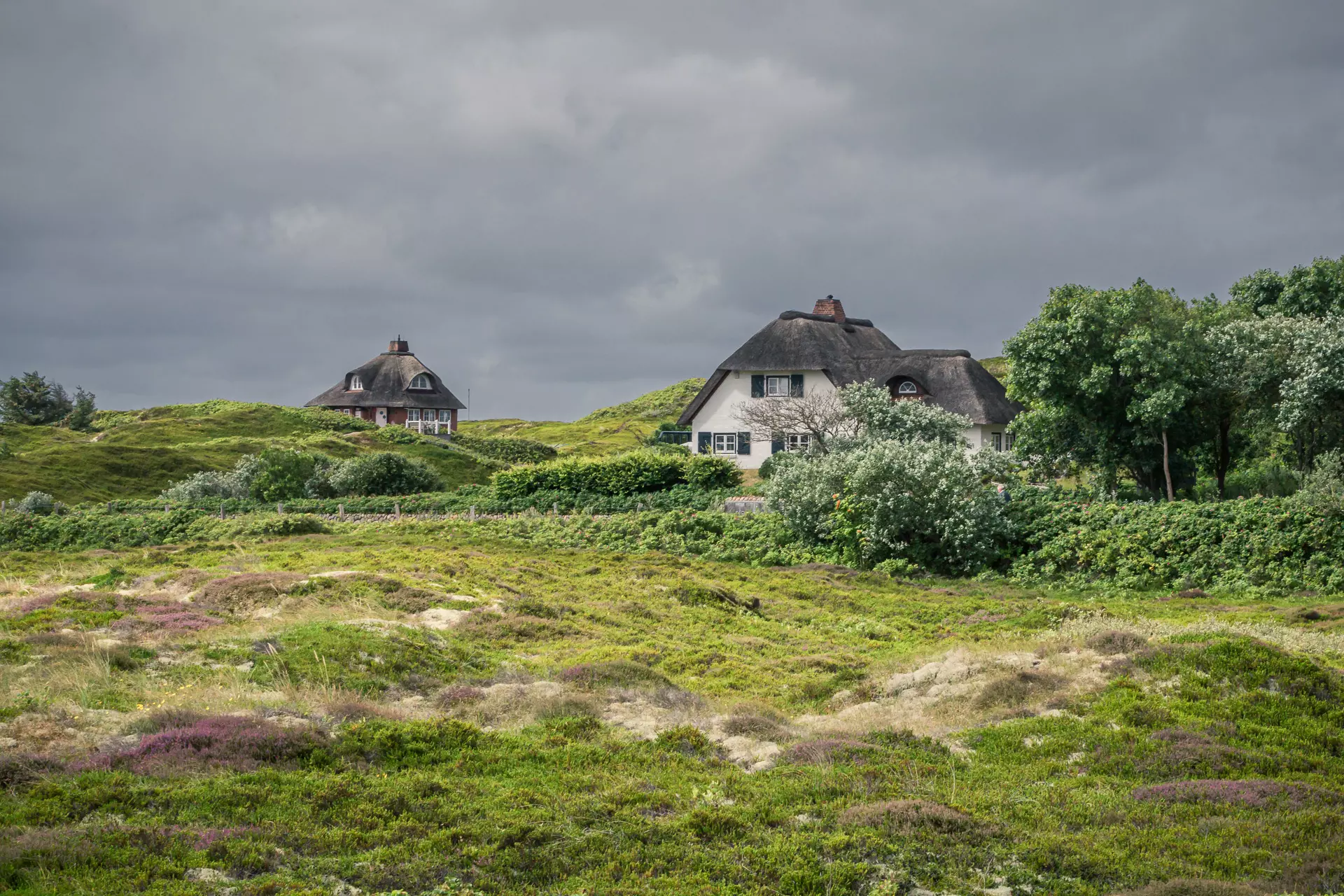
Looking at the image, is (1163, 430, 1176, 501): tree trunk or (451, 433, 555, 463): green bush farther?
(451, 433, 555, 463): green bush

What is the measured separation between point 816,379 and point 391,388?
155 ft

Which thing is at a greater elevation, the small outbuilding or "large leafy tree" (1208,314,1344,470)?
the small outbuilding

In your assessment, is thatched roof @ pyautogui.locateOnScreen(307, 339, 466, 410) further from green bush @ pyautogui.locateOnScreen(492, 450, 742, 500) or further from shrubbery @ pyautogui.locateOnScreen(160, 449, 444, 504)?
green bush @ pyautogui.locateOnScreen(492, 450, 742, 500)

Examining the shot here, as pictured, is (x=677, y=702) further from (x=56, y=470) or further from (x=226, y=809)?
(x=56, y=470)

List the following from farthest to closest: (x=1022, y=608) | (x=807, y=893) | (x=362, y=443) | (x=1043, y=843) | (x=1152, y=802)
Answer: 1. (x=362, y=443)
2. (x=1022, y=608)
3. (x=1152, y=802)
4. (x=1043, y=843)
5. (x=807, y=893)

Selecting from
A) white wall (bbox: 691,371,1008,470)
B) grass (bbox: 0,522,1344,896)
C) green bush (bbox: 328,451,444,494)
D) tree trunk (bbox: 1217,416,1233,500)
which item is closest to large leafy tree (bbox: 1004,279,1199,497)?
tree trunk (bbox: 1217,416,1233,500)

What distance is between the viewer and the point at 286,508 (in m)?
44.1

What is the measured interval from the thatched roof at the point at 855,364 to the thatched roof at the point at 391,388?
37454 mm

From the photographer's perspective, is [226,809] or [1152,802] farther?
[1152,802]

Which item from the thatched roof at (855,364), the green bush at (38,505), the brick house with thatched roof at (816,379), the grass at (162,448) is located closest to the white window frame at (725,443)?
the brick house with thatched roof at (816,379)

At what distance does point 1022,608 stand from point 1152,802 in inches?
540

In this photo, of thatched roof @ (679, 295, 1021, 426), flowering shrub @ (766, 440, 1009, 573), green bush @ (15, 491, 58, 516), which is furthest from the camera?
thatched roof @ (679, 295, 1021, 426)

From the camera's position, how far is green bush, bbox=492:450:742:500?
145ft

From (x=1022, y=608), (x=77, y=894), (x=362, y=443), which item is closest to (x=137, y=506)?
(x=362, y=443)
